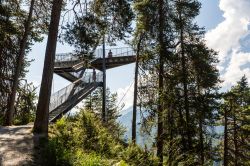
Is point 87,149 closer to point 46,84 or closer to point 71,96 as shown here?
point 46,84

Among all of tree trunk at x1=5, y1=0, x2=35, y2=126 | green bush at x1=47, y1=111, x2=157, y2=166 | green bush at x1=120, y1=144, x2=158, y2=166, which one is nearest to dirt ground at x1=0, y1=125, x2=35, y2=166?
green bush at x1=47, y1=111, x2=157, y2=166

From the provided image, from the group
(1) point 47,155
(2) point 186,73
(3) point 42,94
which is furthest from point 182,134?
(1) point 47,155

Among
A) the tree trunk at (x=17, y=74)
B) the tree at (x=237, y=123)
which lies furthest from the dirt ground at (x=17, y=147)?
the tree at (x=237, y=123)

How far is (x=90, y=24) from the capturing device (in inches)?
660

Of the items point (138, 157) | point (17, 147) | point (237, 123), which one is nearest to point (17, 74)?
point (17, 147)

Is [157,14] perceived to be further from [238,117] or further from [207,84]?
[238,117]

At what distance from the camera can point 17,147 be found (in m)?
11.1

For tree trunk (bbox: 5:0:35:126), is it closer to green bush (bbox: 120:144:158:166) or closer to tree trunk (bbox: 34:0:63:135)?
tree trunk (bbox: 34:0:63:135)

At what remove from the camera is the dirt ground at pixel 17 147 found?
32.2ft

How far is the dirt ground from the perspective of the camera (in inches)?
386

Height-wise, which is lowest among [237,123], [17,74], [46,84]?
[237,123]

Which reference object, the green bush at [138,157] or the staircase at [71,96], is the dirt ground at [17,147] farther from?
the staircase at [71,96]

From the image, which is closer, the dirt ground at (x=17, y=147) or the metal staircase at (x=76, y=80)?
the dirt ground at (x=17, y=147)

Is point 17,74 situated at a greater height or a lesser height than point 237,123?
greater
